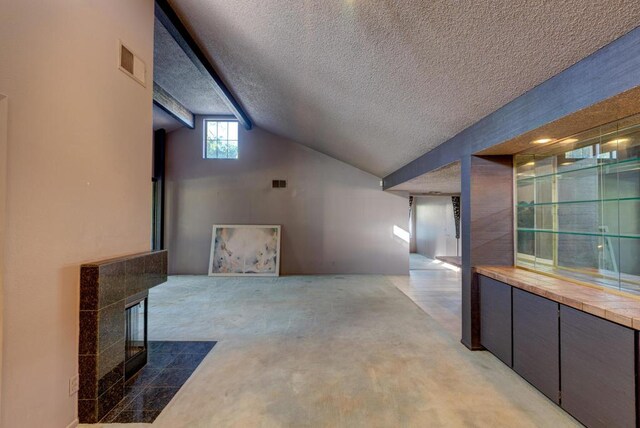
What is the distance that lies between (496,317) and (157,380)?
3104 millimetres

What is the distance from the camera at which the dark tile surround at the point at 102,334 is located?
1.92 meters

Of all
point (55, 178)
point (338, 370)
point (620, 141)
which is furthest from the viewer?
point (338, 370)

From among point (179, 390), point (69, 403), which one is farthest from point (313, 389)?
point (69, 403)

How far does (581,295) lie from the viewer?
198 cm

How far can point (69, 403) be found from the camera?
1869mm

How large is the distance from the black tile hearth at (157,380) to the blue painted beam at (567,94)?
11.1ft

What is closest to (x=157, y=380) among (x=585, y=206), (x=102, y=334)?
(x=102, y=334)

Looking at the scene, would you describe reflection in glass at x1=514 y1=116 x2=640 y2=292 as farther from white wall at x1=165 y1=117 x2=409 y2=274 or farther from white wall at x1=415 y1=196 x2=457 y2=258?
white wall at x1=415 y1=196 x2=457 y2=258

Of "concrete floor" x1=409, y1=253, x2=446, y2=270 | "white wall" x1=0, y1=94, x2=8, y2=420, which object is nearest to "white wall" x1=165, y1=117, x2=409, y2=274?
"concrete floor" x1=409, y1=253, x2=446, y2=270

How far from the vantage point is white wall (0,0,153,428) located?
1.50m

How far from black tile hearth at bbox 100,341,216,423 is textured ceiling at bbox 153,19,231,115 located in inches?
144

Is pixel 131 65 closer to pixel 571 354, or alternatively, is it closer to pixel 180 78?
pixel 180 78

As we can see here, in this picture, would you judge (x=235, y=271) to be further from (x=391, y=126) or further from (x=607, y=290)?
(x=607, y=290)

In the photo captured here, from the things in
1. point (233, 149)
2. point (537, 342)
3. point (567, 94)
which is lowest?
point (537, 342)
